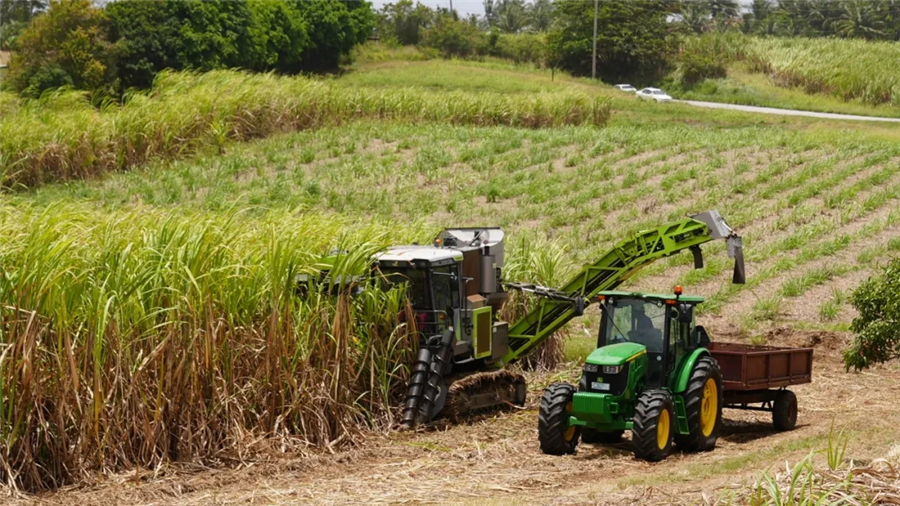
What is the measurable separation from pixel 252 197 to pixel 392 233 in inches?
591

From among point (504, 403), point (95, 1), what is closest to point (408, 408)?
point (504, 403)

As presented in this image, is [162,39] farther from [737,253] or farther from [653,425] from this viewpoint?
[653,425]

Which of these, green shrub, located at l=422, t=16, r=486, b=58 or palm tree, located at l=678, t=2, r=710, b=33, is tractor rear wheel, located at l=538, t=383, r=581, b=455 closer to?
green shrub, located at l=422, t=16, r=486, b=58

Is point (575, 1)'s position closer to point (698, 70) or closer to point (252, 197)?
point (698, 70)

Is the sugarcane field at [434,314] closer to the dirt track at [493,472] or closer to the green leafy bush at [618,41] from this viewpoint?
the dirt track at [493,472]

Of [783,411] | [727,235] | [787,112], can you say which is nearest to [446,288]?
[727,235]

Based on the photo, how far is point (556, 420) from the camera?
12406 millimetres

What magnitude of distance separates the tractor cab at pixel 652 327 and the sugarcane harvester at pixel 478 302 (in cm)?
103

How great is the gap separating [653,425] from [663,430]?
1.28ft

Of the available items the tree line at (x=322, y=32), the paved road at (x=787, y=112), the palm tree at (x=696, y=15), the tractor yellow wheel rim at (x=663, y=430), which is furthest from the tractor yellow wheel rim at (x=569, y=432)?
the palm tree at (x=696, y=15)

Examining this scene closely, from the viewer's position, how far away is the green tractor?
12.3 meters

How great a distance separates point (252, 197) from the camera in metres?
31.3

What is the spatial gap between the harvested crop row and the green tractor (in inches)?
864

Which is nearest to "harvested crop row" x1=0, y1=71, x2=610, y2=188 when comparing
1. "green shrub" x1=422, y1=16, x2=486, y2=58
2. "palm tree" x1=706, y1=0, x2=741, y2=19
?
"green shrub" x1=422, y1=16, x2=486, y2=58
